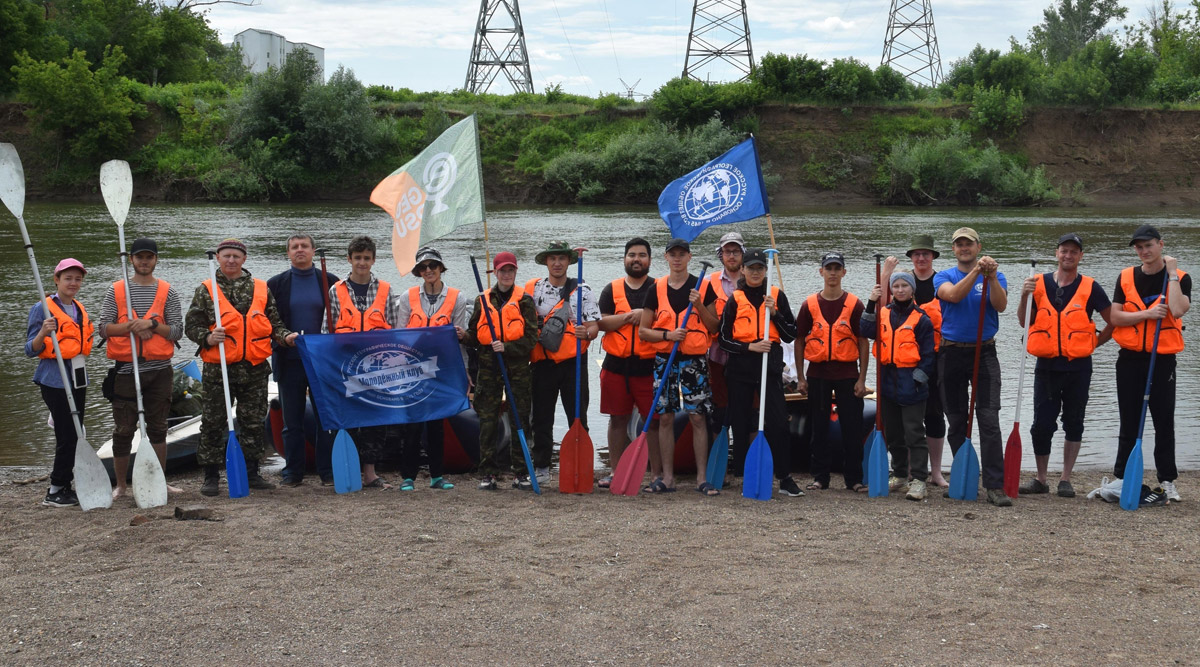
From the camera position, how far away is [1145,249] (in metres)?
6.92

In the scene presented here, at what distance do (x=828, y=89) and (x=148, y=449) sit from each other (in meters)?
44.0

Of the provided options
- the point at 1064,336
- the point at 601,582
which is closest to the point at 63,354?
the point at 601,582

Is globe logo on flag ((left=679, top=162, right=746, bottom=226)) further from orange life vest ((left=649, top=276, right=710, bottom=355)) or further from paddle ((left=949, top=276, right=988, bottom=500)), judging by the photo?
paddle ((left=949, top=276, right=988, bottom=500))

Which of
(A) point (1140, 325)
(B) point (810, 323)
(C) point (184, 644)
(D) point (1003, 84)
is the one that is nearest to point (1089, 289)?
(A) point (1140, 325)

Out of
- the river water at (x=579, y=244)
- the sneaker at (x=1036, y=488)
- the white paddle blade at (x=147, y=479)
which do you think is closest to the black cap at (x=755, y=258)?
the sneaker at (x=1036, y=488)

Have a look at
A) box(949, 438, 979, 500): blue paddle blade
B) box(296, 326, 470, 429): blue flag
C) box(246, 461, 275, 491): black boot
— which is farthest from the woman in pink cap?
box(949, 438, 979, 500): blue paddle blade

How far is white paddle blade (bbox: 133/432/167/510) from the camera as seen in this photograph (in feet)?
22.4

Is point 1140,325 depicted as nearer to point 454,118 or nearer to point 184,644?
point 184,644

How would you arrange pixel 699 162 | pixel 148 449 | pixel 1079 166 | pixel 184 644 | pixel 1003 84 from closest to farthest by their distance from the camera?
pixel 184 644 < pixel 148 449 < pixel 699 162 < pixel 1079 166 < pixel 1003 84

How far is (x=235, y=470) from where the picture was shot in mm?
7059

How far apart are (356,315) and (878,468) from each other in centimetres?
381

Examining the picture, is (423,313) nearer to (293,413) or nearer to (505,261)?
(505,261)

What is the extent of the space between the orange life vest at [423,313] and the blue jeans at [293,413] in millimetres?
850

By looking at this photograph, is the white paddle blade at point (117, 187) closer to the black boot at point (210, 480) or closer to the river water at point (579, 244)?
the black boot at point (210, 480)
